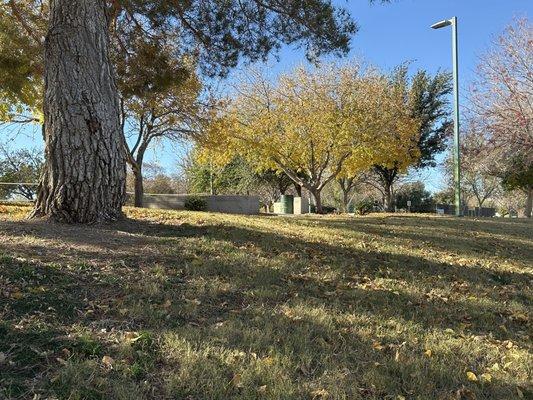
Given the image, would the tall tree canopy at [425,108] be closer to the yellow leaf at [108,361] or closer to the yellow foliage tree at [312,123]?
the yellow foliage tree at [312,123]

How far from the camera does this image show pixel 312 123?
20.9 m

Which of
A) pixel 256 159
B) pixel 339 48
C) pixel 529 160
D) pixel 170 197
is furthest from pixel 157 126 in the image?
pixel 529 160

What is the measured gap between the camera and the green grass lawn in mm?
3084

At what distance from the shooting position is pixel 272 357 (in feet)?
11.3

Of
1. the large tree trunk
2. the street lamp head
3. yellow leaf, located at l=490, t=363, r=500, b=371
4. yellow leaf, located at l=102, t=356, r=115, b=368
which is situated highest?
the street lamp head

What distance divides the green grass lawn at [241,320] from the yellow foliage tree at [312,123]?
13781 millimetres

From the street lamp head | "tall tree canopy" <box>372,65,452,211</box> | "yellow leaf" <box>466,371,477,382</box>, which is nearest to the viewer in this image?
"yellow leaf" <box>466,371,477,382</box>

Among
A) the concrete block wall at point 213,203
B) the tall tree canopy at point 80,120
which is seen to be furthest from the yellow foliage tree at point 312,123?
the tall tree canopy at point 80,120

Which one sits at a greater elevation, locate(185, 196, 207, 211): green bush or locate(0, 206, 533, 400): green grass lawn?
locate(185, 196, 207, 211): green bush

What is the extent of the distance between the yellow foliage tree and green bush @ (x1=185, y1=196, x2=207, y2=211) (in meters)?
2.12

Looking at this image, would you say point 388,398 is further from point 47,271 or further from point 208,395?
point 47,271

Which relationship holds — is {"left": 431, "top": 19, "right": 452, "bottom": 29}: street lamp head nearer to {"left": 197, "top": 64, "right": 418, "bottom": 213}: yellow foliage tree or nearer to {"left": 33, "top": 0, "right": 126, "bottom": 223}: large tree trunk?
{"left": 197, "top": 64, "right": 418, "bottom": 213}: yellow foliage tree

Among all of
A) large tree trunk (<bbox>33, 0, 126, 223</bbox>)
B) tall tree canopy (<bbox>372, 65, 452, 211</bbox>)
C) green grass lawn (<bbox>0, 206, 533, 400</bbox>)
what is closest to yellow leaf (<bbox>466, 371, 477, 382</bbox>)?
green grass lawn (<bbox>0, 206, 533, 400</bbox>)

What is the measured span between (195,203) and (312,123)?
588cm
